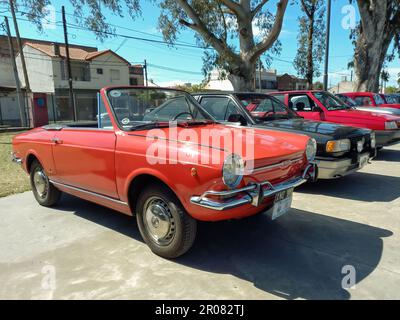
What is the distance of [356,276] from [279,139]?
1.59 metres

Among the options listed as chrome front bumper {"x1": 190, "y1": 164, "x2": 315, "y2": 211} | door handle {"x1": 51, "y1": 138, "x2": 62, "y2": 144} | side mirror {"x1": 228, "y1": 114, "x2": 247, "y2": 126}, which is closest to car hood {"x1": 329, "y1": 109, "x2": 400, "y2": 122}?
side mirror {"x1": 228, "y1": 114, "x2": 247, "y2": 126}

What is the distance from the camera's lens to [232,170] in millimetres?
2713

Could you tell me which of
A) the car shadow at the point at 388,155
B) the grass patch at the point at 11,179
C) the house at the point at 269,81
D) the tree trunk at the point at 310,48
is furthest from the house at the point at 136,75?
the car shadow at the point at 388,155

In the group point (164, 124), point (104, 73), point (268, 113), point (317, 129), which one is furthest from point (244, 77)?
point (104, 73)

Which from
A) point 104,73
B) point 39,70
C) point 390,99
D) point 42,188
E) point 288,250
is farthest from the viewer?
point 104,73

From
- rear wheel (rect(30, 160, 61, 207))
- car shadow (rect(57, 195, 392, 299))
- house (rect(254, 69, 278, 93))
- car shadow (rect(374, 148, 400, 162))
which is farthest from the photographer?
house (rect(254, 69, 278, 93))

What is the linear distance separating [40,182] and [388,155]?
28.0 feet

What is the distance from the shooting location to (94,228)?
412 centimetres

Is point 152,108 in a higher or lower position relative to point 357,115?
higher

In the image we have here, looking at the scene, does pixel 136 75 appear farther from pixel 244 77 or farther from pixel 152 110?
pixel 152 110

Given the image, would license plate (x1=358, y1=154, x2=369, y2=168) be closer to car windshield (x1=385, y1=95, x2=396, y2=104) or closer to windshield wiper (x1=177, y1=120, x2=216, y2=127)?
windshield wiper (x1=177, y1=120, x2=216, y2=127)

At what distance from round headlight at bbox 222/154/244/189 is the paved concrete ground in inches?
34.9

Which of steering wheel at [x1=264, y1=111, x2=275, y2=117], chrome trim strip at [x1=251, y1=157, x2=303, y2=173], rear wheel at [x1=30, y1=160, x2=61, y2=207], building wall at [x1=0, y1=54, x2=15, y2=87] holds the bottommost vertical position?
rear wheel at [x1=30, y1=160, x2=61, y2=207]

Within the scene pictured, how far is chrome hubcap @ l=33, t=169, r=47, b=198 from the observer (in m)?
4.92
